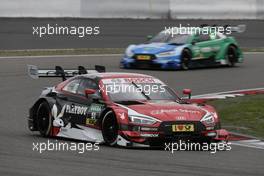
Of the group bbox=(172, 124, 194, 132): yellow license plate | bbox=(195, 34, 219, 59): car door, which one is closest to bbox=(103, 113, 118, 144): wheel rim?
bbox=(172, 124, 194, 132): yellow license plate

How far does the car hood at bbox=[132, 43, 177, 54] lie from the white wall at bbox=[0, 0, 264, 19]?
14.3 ft

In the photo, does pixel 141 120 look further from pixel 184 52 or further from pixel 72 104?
pixel 184 52

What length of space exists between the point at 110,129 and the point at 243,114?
4356 millimetres

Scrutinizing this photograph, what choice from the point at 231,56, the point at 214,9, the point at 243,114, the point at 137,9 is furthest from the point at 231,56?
the point at 243,114

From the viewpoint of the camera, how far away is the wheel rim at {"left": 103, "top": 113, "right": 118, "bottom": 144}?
11555 millimetres

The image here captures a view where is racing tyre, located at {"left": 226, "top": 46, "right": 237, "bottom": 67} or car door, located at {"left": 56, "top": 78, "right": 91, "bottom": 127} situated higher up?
racing tyre, located at {"left": 226, "top": 46, "right": 237, "bottom": 67}

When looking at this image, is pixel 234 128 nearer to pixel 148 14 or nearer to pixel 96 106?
pixel 96 106

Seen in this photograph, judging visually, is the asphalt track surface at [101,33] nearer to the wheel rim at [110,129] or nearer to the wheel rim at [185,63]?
the wheel rim at [185,63]

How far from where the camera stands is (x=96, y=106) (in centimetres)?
1202

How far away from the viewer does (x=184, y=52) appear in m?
24.1

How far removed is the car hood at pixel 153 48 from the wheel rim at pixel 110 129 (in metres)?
12.2

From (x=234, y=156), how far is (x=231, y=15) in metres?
20.1

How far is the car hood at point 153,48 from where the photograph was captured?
23.9m

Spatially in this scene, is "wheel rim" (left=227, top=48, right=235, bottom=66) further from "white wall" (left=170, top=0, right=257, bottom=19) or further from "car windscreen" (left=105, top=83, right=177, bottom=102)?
"car windscreen" (left=105, top=83, right=177, bottom=102)
